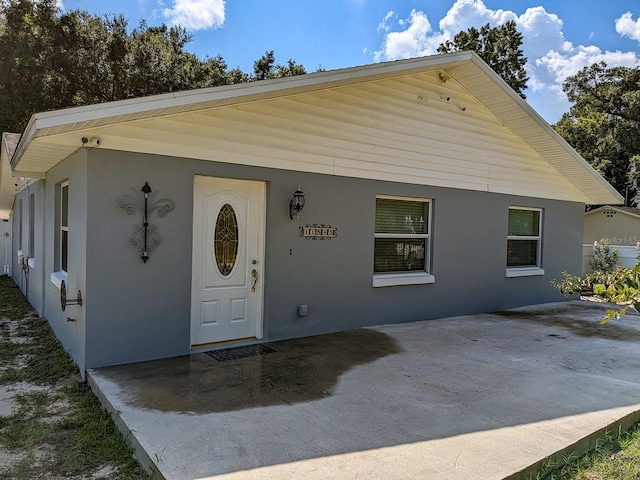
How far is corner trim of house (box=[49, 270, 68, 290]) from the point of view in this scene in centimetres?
574

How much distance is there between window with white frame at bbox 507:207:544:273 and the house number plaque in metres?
4.52

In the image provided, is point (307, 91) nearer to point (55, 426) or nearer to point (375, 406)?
point (375, 406)

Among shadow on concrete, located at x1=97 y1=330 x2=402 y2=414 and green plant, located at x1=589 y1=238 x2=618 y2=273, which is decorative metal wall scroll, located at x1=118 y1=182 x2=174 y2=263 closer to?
shadow on concrete, located at x1=97 y1=330 x2=402 y2=414

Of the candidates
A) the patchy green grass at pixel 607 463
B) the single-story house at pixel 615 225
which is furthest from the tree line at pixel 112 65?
the patchy green grass at pixel 607 463

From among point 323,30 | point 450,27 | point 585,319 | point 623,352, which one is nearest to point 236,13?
point 323,30

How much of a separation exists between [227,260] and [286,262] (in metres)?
0.80

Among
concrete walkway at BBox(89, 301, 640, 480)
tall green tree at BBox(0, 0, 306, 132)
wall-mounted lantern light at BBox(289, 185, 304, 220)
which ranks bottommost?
concrete walkway at BBox(89, 301, 640, 480)

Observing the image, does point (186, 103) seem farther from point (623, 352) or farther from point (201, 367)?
point (623, 352)

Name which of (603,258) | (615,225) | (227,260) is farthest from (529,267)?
(615,225)

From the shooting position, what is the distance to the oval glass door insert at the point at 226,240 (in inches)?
222

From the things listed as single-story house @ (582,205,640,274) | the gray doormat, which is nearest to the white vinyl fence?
single-story house @ (582,205,640,274)

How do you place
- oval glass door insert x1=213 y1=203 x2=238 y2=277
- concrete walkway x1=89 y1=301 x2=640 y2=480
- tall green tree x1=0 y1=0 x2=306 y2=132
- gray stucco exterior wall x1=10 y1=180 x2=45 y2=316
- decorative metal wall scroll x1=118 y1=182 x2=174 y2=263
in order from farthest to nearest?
tall green tree x1=0 y1=0 x2=306 y2=132, gray stucco exterior wall x1=10 y1=180 x2=45 y2=316, oval glass door insert x1=213 y1=203 x2=238 y2=277, decorative metal wall scroll x1=118 y1=182 x2=174 y2=263, concrete walkway x1=89 y1=301 x2=640 y2=480

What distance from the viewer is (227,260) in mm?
5730

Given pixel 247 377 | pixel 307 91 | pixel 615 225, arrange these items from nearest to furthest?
1. pixel 247 377
2. pixel 307 91
3. pixel 615 225
